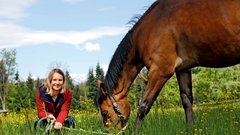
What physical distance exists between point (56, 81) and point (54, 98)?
13.9 inches

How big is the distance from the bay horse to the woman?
35.0 inches

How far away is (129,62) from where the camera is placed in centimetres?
723

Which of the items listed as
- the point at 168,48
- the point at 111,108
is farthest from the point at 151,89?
the point at 111,108

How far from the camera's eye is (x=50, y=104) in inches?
253

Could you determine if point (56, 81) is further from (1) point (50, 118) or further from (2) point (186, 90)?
(2) point (186, 90)

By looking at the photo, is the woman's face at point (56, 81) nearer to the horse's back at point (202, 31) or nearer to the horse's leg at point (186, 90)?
the horse's back at point (202, 31)

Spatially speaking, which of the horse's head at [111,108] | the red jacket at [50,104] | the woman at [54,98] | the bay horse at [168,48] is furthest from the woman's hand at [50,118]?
the horse's head at [111,108]

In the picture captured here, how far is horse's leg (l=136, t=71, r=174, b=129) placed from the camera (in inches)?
255

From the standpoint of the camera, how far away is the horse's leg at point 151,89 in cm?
647

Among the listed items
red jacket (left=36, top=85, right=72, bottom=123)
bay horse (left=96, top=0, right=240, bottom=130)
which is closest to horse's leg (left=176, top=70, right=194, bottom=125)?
bay horse (left=96, top=0, right=240, bottom=130)

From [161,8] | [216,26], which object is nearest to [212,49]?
[216,26]

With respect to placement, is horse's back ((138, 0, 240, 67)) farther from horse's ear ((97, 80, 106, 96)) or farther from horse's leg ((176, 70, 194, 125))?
horse's ear ((97, 80, 106, 96))

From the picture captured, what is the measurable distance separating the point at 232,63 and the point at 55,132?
301 centimetres

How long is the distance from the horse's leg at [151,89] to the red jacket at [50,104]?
119 centimetres
